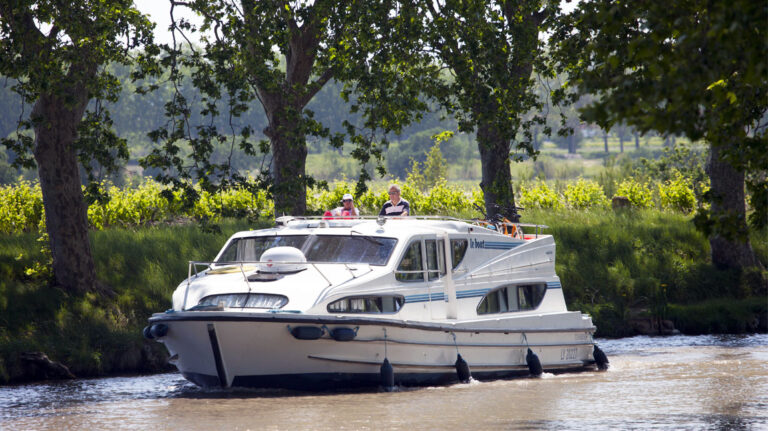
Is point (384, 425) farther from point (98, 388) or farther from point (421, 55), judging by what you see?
point (421, 55)

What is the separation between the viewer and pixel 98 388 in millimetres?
15391

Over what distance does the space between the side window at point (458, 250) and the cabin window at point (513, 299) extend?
30.7 inches

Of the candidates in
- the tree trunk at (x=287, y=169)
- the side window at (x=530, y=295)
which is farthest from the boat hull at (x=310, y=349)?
the tree trunk at (x=287, y=169)

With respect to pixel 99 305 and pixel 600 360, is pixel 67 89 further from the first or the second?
pixel 600 360

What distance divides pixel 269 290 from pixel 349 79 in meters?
7.90

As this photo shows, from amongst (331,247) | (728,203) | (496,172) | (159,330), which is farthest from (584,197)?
(159,330)

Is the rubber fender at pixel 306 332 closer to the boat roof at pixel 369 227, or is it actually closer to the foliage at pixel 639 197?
the boat roof at pixel 369 227

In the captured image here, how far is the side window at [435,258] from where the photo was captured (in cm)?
1459

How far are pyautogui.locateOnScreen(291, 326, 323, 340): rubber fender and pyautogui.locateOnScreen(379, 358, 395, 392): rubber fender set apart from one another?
115cm

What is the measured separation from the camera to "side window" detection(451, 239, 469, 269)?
1491 cm

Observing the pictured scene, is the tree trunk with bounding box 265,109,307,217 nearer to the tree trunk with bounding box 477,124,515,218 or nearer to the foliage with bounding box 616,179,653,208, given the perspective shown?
the tree trunk with bounding box 477,124,515,218

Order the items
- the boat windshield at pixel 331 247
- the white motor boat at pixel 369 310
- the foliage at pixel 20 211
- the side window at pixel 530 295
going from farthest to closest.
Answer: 1. the foliage at pixel 20 211
2. the side window at pixel 530 295
3. the boat windshield at pixel 331 247
4. the white motor boat at pixel 369 310

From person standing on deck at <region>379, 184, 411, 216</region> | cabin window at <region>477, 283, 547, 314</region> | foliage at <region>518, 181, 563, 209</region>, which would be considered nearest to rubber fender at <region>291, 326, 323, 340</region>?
cabin window at <region>477, 283, 547, 314</region>

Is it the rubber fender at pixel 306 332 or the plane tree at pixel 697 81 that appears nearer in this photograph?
the plane tree at pixel 697 81
